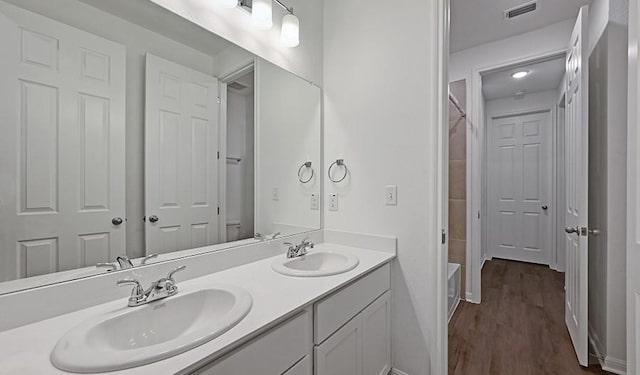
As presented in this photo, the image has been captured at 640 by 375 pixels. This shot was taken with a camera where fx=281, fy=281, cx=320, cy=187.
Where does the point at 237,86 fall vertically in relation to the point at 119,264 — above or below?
above

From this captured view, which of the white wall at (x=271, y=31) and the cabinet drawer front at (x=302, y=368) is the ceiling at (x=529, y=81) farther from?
the cabinet drawer front at (x=302, y=368)

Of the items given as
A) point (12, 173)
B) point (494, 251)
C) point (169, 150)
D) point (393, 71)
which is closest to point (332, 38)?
point (393, 71)

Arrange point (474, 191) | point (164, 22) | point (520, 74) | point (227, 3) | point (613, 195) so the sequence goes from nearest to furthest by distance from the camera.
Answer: point (164, 22), point (227, 3), point (613, 195), point (474, 191), point (520, 74)

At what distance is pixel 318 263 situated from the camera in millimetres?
1642

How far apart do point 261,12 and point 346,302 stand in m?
1.43

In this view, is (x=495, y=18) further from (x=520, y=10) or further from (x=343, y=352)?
(x=343, y=352)

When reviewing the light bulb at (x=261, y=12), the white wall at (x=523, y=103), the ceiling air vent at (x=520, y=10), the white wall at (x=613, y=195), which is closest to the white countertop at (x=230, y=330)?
the light bulb at (x=261, y=12)

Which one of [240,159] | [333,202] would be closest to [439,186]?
[333,202]

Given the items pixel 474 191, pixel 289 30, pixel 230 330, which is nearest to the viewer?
pixel 230 330

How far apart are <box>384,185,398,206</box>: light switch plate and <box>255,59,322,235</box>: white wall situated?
1.58 ft

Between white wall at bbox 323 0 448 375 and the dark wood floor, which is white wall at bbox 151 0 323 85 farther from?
the dark wood floor

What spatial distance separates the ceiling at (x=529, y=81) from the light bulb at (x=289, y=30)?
241cm

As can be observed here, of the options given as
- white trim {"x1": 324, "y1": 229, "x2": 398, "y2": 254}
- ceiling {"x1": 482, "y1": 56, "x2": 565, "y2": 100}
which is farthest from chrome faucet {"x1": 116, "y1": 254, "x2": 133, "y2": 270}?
ceiling {"x1": 482, "y1": 56, "x2": 565, "y2": 100}

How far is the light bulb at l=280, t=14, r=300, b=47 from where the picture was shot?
61.8 inches
